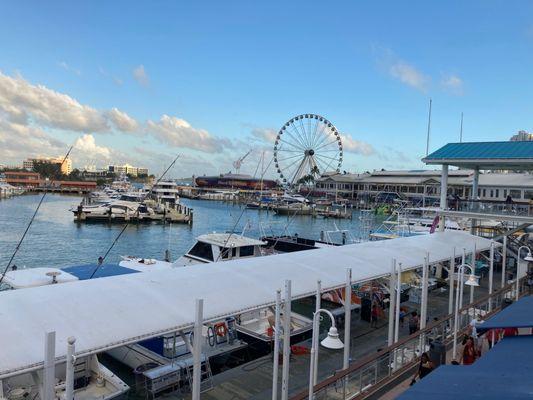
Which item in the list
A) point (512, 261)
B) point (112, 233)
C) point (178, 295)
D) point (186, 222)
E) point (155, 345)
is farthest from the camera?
point (186, 222)

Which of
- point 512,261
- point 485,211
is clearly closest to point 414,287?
point 485,211

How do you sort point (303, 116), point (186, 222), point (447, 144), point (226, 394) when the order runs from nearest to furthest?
1. point (226, 394)
2. point (447, 144)
3. point (303, 116)
4. point (186, 222)

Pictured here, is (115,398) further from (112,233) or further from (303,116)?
(303,116)

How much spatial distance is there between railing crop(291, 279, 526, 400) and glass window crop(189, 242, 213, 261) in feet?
43.0

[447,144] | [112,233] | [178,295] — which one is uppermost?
[447,144]

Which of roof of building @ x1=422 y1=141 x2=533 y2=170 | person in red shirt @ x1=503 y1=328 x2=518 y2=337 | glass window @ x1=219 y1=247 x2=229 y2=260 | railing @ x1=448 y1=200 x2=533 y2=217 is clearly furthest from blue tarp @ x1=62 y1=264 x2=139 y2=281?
railing @ x1=448 y1=200 x2=533 y2=217

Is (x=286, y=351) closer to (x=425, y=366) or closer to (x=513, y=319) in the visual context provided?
(x=425, y=366)

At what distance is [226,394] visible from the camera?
9688mm

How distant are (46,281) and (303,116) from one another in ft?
165

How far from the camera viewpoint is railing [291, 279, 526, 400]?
8.73 metres

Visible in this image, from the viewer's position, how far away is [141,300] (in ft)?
26.1

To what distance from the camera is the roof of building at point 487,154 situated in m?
21.3

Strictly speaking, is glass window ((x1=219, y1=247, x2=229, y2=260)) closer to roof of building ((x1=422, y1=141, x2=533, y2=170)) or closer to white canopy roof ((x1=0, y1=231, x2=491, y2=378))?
white canopy roof ((x1=0, y1=231, x2=491, y2=378))

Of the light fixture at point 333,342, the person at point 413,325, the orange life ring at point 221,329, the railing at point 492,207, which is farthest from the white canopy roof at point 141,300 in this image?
the railing at point 492,207
